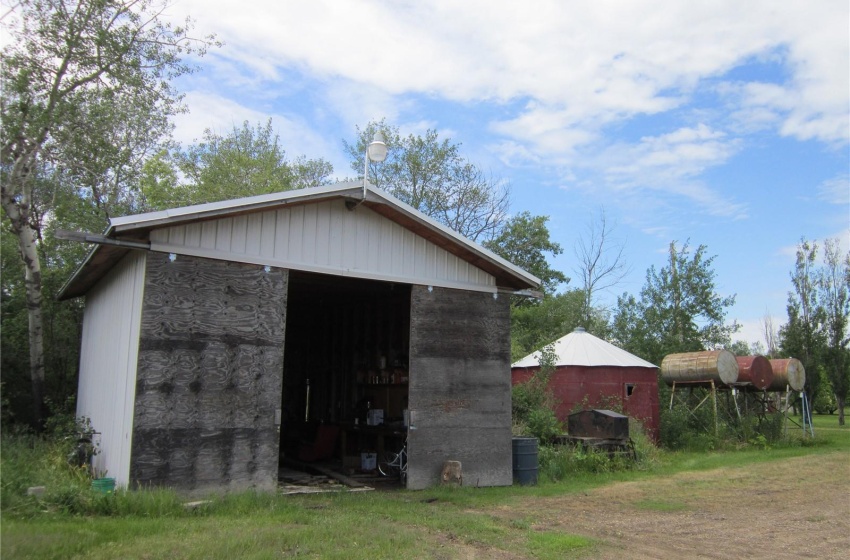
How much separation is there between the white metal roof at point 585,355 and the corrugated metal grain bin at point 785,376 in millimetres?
5629

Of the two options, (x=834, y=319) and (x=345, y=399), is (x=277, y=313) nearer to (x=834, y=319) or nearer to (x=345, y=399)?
(x=345, y=399)

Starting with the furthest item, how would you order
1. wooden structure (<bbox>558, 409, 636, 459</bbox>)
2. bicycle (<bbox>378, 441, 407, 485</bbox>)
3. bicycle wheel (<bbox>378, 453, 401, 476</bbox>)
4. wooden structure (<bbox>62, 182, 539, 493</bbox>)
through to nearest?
1. wooden structure (<bbox>558, 409, 636, 459</bbox>)
2. bicycle wheel (<bbox>378, 453, 401, 476</bbox>)
3. bicycle (<bbox>378, 441, 407, 485</bbox>)
4. wooden structure (<bbox>62, 182, 539, 493</bbox>)

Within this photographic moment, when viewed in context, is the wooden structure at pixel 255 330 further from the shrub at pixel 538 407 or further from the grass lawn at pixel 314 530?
the shrub at pixel 538 407

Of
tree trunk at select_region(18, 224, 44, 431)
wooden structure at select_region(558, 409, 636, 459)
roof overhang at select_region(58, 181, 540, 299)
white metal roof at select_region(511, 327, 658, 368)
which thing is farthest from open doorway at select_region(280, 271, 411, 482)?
white metal roof at select_region(511, 327, 658, 368)

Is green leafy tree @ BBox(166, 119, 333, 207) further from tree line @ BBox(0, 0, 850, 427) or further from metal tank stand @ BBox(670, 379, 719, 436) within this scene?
metal tank stand @ BBox(670, 379, 719, 436)

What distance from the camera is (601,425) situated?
14.4m

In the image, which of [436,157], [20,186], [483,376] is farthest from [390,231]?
[436,157]

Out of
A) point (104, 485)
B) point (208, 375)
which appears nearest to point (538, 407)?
point (208, 375)

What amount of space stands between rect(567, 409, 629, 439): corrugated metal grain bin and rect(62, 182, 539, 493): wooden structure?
12.5 feet

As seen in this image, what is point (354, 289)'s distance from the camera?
1387cm

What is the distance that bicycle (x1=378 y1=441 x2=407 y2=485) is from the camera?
466 inches

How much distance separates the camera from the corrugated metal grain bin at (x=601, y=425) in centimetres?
1425

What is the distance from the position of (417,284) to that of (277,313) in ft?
7.99

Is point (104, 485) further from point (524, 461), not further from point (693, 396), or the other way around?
point (693, 396)
